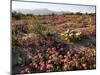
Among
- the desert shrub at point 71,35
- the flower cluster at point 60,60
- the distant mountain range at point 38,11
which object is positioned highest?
the distant mountain range at point 38,11

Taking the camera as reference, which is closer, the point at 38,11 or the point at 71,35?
the point at 38,11

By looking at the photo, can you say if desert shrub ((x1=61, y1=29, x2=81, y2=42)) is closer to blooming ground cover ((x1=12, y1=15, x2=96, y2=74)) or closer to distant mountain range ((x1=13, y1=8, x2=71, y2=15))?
blooming ground cover ((x1=12, y1=15, x2=96, y2=74))

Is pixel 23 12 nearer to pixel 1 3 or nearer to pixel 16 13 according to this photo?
pixel 16 13

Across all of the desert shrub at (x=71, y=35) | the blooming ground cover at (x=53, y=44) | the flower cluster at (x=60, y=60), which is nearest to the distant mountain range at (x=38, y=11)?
the blooming ground cover at (x=53, y=44)

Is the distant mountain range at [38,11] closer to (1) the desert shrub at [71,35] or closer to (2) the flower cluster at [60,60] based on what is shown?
(1) the desert shrub at [71,35]

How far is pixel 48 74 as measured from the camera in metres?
2.44

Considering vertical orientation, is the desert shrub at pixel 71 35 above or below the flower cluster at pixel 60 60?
above

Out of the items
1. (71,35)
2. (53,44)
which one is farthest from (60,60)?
(71,35)

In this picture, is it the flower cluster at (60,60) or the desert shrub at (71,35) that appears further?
the desert shrub at (71,35)

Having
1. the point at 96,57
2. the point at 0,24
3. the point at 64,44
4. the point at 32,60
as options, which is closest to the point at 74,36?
the point at 64,44

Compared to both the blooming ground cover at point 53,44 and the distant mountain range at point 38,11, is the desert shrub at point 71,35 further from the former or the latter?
the distant mountain range at point 38,11

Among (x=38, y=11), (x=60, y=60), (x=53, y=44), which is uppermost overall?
(x=38, y=11)

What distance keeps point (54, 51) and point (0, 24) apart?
654 mm

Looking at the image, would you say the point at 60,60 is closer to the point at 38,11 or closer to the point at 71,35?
the point at 71,35
